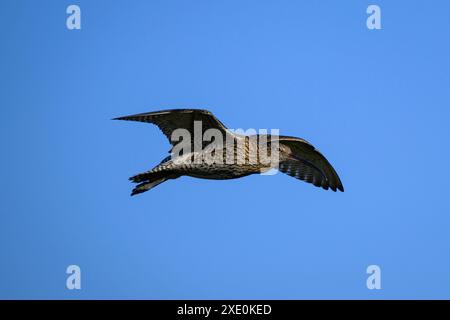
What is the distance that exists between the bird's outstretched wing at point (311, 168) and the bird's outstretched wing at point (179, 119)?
278 cm

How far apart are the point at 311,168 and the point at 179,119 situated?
4013 millimetres

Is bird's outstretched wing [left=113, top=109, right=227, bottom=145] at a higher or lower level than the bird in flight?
higher

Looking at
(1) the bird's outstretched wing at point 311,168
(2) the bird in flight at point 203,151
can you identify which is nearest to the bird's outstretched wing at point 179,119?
(2) the bird in flight at point 203,151

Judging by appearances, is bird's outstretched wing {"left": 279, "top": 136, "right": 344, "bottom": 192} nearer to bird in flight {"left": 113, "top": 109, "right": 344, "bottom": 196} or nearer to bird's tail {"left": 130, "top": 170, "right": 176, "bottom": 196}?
bird in flight {"left": 113, "top": 109, "right": 344, "bottom": 196}

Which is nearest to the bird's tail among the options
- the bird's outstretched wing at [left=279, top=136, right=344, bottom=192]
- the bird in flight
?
the bird in flight

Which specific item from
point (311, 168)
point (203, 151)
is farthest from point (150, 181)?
point (311, 168)

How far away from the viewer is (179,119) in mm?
23812

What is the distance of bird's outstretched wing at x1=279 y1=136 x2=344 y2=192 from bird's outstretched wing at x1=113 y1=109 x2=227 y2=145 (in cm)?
278

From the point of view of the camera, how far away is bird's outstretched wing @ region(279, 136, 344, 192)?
2608 cm

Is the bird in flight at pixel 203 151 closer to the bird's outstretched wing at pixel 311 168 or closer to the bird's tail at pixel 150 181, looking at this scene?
the bird's tail at pixel 150 181

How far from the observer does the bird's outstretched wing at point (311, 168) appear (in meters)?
26.1

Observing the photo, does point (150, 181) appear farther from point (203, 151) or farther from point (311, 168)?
point (311, 168)

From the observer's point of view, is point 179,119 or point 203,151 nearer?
point 179,119
